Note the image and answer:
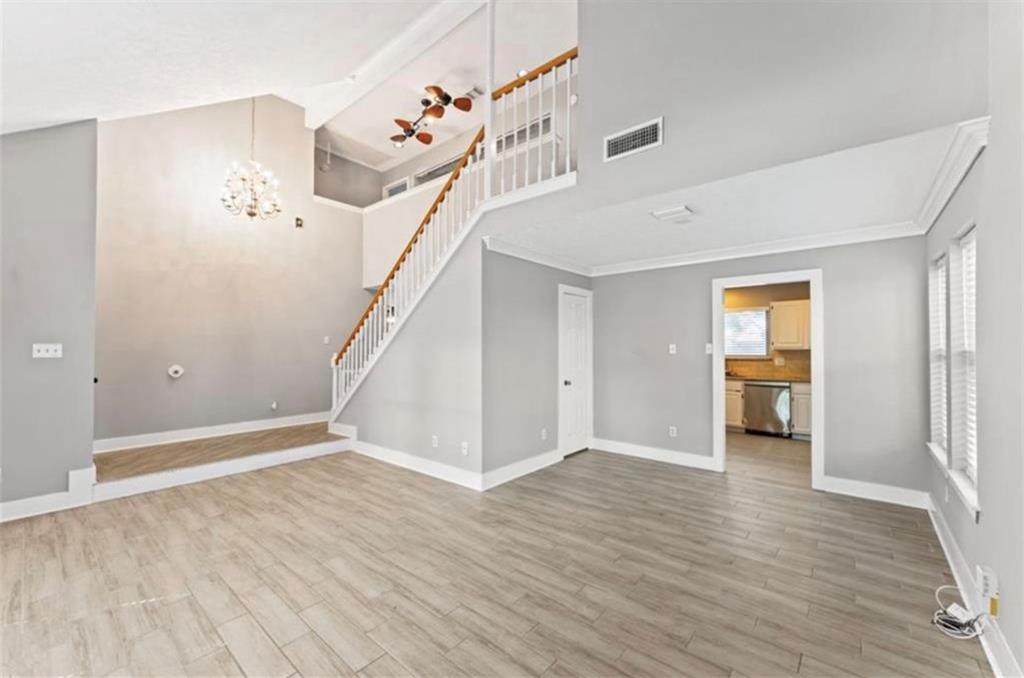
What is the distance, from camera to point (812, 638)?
211 cm

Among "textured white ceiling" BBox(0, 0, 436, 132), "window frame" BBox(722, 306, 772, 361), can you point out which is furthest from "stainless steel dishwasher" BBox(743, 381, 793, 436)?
"textured white ceiling" BBox(0, 0, 436, 132)

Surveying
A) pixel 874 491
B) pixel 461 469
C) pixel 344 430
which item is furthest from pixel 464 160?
pixel 874 491

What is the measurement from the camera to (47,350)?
3.64 m

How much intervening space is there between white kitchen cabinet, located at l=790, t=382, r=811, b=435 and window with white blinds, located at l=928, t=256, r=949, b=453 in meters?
2.97

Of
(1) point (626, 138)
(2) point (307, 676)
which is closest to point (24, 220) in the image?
(2) point (307, 676)

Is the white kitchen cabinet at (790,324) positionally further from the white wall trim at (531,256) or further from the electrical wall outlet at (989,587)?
the electrical wall outlet at (989,587)

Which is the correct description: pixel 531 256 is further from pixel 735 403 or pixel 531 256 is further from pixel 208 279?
pixel 208 279

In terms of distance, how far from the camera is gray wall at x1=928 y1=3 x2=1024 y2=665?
5.70 ft

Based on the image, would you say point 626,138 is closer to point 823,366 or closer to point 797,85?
point 797,85

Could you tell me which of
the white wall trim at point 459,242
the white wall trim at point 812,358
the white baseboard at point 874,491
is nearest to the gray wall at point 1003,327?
the white baseboard at point 874,491

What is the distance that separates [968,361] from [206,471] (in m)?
6.88

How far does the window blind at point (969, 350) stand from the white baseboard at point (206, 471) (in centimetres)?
623

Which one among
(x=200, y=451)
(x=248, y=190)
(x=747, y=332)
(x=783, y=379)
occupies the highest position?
(x=248, y=190)

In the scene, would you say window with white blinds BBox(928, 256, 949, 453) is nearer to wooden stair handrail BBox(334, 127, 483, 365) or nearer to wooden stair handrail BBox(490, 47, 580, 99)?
wooden stair handrail BBox(490, 47, 580, 99)
